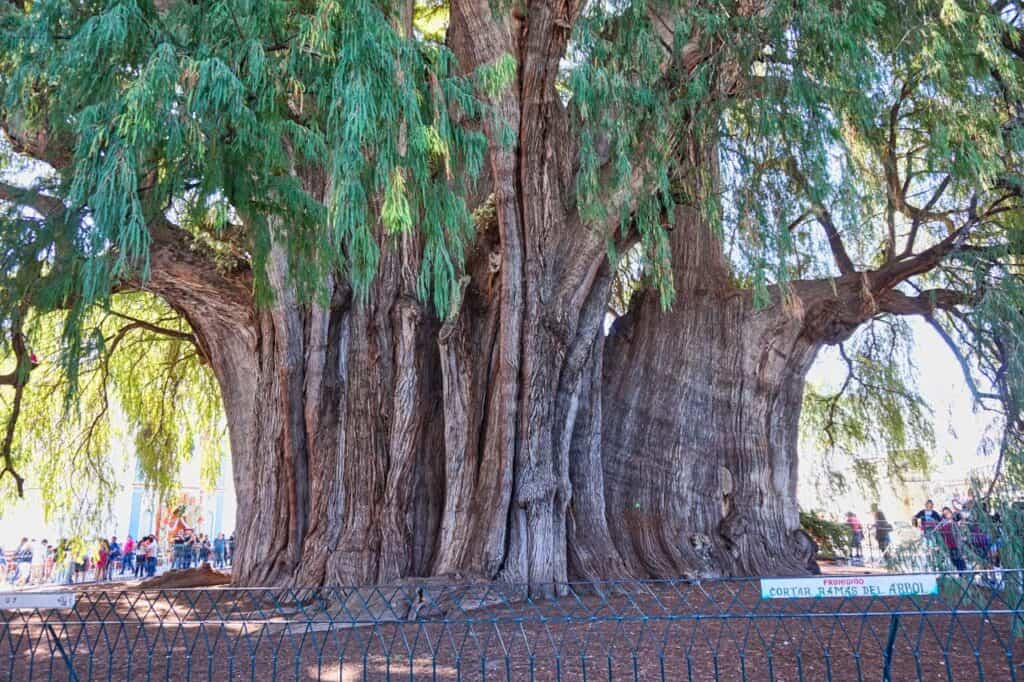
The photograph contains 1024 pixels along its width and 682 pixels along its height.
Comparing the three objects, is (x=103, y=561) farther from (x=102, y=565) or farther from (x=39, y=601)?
(x=39, y=601)

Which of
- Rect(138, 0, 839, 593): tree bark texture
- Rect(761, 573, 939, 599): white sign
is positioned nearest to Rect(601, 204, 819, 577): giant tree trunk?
Result: Rect(138, 0, 839, 593): tree bark texture

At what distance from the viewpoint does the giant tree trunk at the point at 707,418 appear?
7785mm

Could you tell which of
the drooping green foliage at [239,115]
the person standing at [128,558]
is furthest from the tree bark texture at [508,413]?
the person standing at [128,558]

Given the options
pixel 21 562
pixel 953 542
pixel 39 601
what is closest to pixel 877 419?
pixel 953 542

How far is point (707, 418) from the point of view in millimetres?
8219

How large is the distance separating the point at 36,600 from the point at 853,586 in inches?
147

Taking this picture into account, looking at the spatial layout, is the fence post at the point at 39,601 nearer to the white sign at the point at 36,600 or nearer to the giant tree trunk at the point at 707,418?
the white sign at the point at 36,600

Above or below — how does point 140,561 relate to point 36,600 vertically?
below

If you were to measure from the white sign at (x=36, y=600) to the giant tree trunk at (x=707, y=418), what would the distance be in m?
5.12

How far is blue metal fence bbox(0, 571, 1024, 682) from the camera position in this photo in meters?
3.90

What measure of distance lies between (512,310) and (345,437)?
1922 millimetres

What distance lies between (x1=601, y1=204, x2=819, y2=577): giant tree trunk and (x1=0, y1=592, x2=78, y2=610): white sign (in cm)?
512

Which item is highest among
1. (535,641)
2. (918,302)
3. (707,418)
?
(918,302)

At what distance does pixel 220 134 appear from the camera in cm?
334
